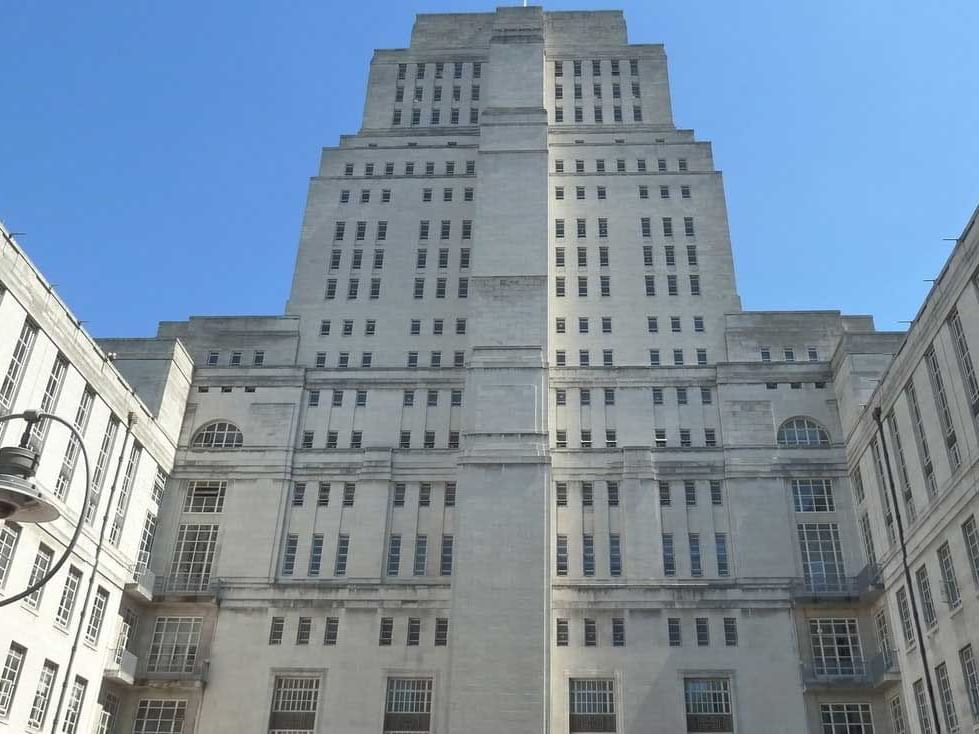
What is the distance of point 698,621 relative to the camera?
53125 mm

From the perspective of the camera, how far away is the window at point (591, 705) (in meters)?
50.7

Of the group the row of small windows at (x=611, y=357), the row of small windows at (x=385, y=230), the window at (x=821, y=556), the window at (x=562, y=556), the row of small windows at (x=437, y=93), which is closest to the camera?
the window at (x=821, y=556)

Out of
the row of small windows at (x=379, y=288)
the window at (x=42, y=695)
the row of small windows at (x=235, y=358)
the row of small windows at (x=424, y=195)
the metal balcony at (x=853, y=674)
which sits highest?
the row of small windows at (x=424, y=195)

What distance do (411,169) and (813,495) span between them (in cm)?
3665

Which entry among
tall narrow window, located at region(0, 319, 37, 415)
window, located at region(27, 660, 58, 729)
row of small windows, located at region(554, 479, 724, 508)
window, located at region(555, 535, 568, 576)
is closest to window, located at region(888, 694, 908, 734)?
row of small windows, located at region(554, 479, 724, 508)

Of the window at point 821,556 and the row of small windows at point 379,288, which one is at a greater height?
the row of small windows at point 379,288

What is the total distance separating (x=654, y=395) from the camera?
60.5m

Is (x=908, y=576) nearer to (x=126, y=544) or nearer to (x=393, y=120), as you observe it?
(x=126, y=544)

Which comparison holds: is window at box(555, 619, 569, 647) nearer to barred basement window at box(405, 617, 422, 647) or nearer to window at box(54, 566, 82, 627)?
barred basement window at box(405, 617, 422, 647)

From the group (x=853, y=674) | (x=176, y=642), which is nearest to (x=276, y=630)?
(x=176, y=642)

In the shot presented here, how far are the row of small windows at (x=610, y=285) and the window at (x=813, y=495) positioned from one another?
1503 cm

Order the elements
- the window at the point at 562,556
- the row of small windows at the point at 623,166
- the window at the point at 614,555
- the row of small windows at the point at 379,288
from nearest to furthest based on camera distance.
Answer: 1. the window at the point at 614,555
2. the window at the point at 562,556
3. the row of small windows at the point at 379,288
4. the row of small windows at the point at 623,166

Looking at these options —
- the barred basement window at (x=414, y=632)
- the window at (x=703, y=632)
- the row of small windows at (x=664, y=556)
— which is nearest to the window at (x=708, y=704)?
the window at (x=703, y=632)

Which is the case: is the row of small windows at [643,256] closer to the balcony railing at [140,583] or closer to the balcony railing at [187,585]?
the balcony railing at [187,585]
